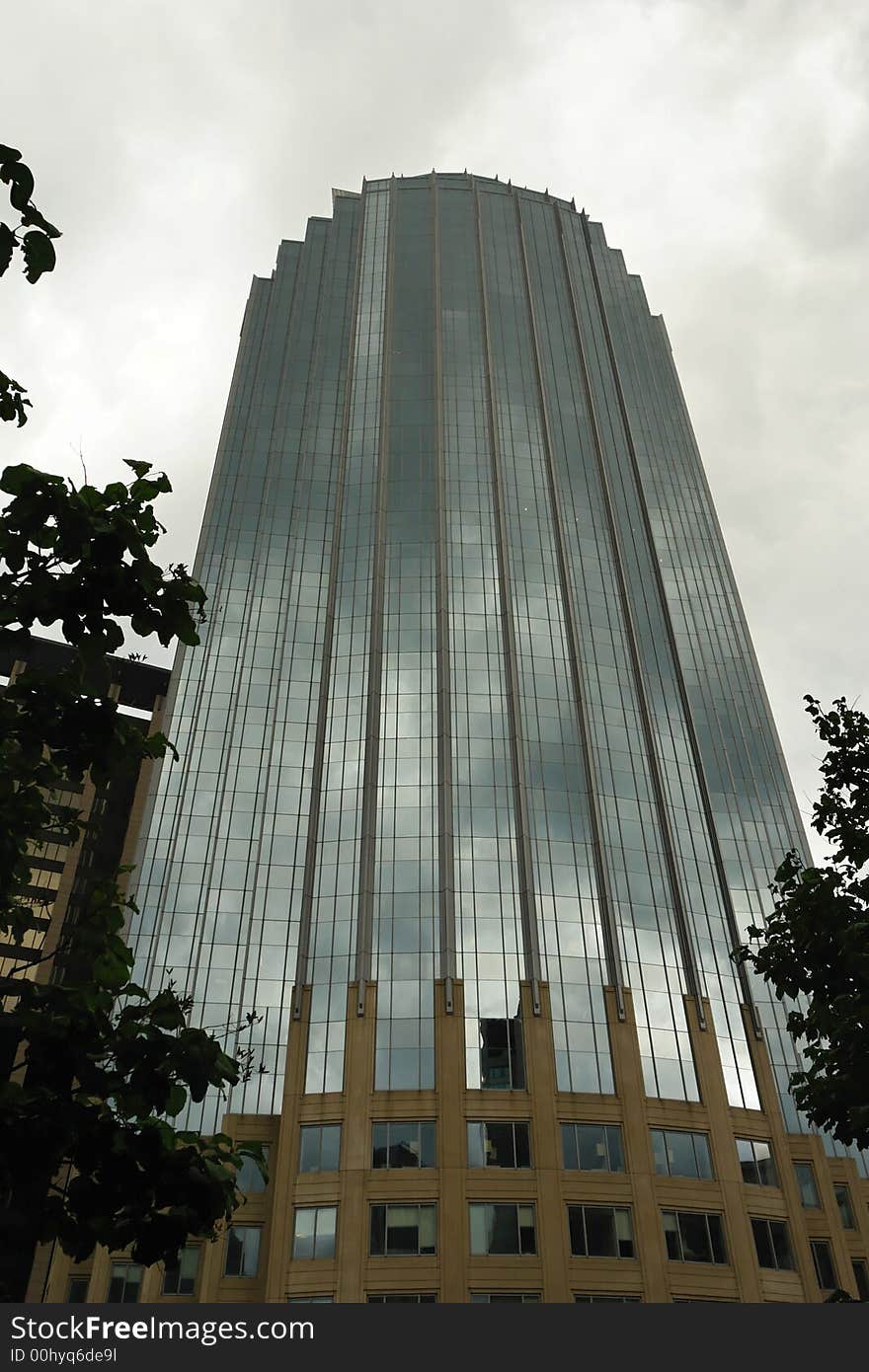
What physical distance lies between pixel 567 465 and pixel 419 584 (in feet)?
70.5

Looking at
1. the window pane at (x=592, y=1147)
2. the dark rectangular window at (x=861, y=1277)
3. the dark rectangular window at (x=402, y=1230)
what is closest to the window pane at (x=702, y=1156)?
the window pane at (x=592, y=1147)

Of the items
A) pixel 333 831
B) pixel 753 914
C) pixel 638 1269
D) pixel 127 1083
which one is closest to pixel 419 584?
pixel 333 831

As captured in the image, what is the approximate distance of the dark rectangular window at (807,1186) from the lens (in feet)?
203

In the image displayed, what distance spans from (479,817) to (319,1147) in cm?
2409

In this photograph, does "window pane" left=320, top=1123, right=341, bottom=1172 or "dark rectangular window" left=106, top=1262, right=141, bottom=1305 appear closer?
"dark rectangular window" left=106, top=1262, right=141, bottom=1305

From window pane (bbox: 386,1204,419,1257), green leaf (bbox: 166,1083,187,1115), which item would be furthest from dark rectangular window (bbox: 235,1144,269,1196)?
green leaf (bbox: 166,1083,187,1115)

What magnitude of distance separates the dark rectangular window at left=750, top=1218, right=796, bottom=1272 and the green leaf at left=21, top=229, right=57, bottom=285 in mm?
63402

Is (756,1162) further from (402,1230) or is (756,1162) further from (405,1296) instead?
(405,1296)

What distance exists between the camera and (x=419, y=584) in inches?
3356

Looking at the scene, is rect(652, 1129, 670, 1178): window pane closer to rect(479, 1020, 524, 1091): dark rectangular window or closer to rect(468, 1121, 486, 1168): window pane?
rect(479, 1020, 524, 1091): dark rectangular window

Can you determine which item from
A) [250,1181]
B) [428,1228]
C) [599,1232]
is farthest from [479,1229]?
[250,1181]

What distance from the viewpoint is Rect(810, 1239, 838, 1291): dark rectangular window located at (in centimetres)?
5859

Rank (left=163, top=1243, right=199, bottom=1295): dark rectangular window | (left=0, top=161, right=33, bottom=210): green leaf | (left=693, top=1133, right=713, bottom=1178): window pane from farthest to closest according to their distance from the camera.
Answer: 1. (left=693, top=1133, right=713, bottom=1178): window pane
2. (left=163, top=1243, right=199, bottom=1295): dark rectangular window
3. (left=0, top=161, right=33, bottom=210): green leaf

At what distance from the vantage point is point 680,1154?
2339 inches
